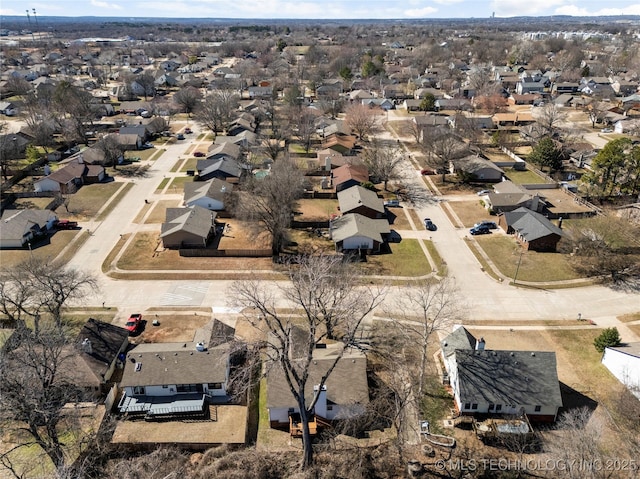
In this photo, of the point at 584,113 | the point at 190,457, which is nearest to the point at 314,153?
the point at 190,457

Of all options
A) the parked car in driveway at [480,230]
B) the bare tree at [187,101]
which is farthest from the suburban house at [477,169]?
the bare tree at [187,101]

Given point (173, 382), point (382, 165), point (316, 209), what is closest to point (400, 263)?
point (316, 209)

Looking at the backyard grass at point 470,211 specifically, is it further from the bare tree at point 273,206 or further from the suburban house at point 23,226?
the suburban house at point 23,226

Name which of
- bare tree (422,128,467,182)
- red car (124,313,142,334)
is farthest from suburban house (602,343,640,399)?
bare tree (422,128,467,182)

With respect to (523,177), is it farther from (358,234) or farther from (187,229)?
(187,229)

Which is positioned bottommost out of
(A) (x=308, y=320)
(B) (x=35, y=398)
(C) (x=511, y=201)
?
→ (C) (x=511, y=201)
